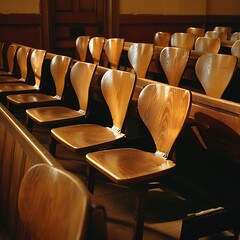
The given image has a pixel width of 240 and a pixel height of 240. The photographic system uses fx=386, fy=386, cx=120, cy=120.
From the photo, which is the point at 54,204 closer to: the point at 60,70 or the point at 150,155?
the point at 150,155

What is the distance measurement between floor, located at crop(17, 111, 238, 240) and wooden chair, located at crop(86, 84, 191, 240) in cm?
18

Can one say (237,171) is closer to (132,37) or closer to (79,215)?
(79,215)

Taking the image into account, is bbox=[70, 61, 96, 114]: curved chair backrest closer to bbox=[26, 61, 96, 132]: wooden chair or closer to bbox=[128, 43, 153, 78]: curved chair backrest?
bbox=[26, 61, 96, 132]: wooden chair

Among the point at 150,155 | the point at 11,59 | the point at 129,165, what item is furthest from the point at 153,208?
the point at 11,59

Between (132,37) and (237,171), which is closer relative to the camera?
(237,171)

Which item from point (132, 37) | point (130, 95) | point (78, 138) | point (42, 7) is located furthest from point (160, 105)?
point (132, 37)

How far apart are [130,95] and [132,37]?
16.0 feet

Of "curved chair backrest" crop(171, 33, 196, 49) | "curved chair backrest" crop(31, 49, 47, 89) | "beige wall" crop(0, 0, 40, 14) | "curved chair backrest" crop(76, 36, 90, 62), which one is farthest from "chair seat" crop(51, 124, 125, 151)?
"beige wall" crop(0, 0, 40, 14)

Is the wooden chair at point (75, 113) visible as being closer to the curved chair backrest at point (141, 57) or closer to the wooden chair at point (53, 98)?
the wooden chair at point (53, 98)

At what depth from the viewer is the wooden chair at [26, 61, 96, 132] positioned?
2.73m

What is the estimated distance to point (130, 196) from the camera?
2.55 m

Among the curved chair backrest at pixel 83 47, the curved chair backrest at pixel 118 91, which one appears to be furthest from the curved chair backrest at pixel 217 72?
the curved chair backrest at pixel 83 47

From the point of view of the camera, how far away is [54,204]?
3.05ft

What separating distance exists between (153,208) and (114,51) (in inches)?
91.4
